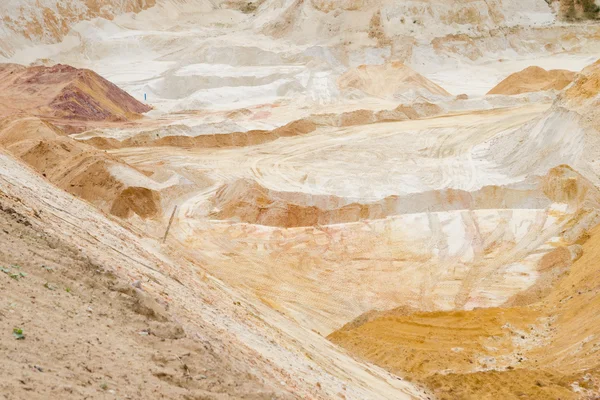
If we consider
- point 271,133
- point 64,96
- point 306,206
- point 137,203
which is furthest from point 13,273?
point 64,96

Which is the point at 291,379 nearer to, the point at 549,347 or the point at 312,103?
the point at 549,347

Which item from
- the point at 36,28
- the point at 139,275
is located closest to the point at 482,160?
the point at 139,275

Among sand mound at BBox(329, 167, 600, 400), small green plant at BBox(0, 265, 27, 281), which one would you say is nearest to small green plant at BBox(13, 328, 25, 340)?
small green plant at BBox(0, 265, 27, 281)

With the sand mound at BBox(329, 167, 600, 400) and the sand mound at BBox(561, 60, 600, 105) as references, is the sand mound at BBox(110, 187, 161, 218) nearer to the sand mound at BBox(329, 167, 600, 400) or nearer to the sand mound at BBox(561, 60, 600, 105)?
the sand mound at BBox(329, 167, 600, 400)

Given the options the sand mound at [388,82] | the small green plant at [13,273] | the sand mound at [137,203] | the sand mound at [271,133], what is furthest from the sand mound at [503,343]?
the sand mound at [388,82]

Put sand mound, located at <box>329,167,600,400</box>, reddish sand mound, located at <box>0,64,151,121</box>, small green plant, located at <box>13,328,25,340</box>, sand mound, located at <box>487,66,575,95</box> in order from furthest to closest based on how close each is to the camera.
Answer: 1. sand mound, located at <box>487,66,575,95</box>
2. reddish sand mound, located at <box>0,64,151,121</box>
3. sand mound, located at <box>329,167,600,400</box>
4. small green plant, located at <box>13,328,25,340</box>

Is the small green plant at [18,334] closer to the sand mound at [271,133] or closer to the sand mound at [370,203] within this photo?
the sand mound at [370,203]
